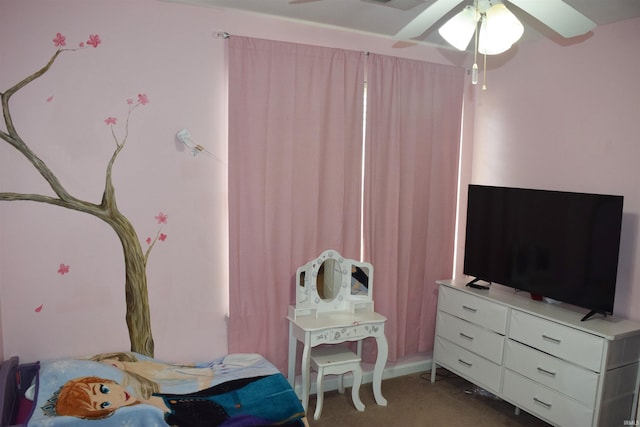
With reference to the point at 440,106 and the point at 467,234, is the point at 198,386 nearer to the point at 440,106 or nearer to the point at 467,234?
the point at 467,234

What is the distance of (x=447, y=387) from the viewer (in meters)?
3.58

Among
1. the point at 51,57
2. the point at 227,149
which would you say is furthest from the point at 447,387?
the point at 51,57

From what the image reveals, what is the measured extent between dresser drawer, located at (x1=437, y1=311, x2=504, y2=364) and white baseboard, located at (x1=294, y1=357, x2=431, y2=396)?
1.35 ft

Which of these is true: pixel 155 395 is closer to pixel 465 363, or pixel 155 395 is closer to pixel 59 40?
pixel 59 40

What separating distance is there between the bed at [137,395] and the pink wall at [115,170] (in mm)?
260

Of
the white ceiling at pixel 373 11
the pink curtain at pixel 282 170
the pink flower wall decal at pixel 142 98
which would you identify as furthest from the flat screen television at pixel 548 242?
the pink flower wall decal at pixel 142 98

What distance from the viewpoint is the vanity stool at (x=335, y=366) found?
303 centimetres

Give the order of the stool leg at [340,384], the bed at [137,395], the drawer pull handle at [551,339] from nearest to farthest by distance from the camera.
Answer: the bed at [137,395] < the drawer pull handle at [551,339] < the stool leg at [340,384]

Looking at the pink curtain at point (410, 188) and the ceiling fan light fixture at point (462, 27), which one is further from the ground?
the ceiling fan light fixture at point (462, 27)

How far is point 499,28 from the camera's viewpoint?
173cm

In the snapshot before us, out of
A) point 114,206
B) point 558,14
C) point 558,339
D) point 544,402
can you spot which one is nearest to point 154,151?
point 114,206

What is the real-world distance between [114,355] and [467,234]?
101 inches

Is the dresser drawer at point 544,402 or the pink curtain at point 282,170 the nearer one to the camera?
the dresser drawer at point 544,402

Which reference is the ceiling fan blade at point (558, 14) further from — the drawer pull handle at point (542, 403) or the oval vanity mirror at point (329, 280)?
the drawer pull handle at point (542, 403)
